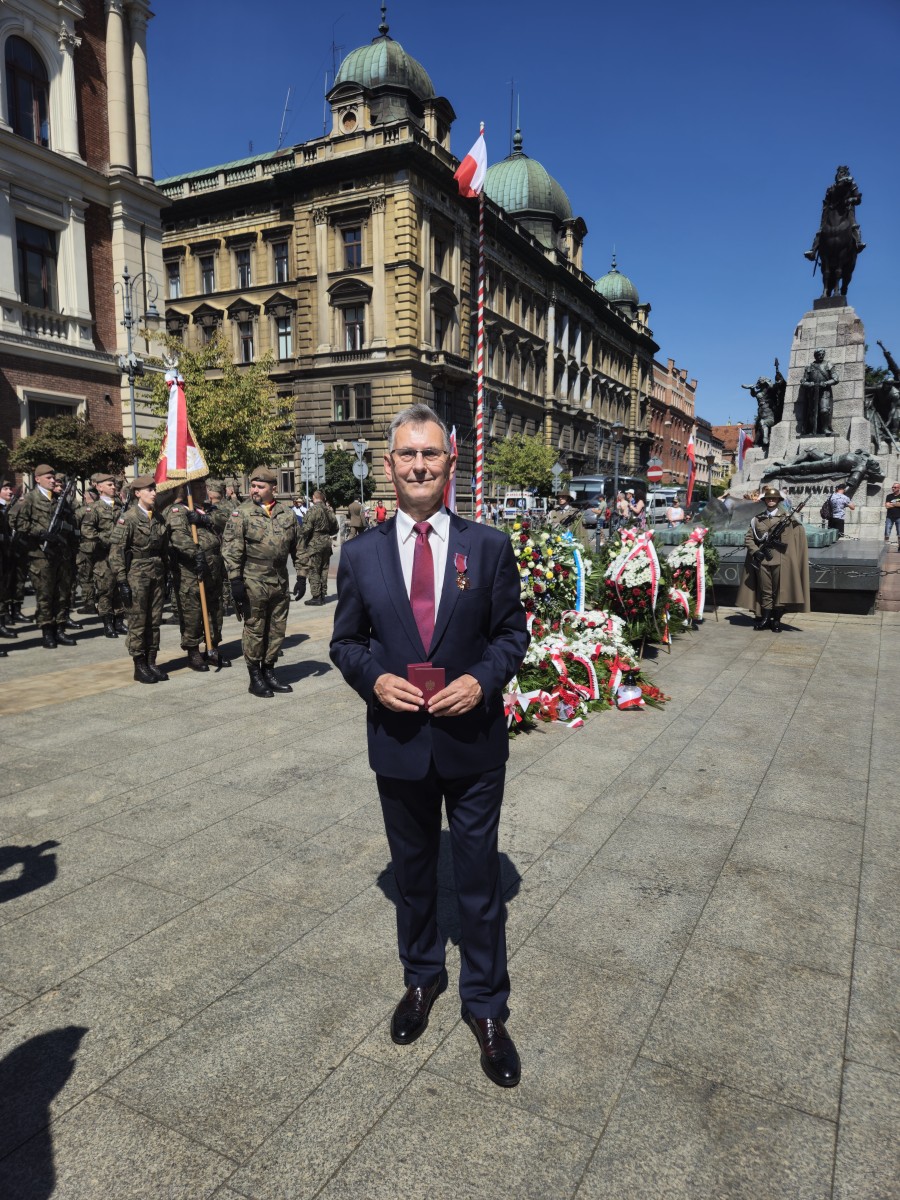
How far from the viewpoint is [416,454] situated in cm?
260

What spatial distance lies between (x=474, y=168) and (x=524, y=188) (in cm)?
5914

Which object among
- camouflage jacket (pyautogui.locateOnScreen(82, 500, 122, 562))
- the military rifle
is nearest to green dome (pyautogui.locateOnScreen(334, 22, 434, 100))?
camouflage jacket (pyautogui.locateOnScreen(82, 500, 122, 562))

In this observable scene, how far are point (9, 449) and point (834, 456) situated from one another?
22073 millimetres

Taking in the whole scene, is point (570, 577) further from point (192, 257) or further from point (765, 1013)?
point (192, 257)

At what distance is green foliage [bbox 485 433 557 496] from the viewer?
4762cm

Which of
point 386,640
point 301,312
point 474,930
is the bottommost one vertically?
point 474,930

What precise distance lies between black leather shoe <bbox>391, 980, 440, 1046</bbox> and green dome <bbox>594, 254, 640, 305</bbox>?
93.6 m

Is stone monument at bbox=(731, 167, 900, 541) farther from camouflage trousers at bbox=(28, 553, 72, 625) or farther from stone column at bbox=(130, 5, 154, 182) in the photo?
stone column at bbox=(130, 5, 154, 182)

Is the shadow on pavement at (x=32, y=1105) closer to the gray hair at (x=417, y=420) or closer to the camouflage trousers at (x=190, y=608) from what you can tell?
the gray hair at (x=417, y=420)

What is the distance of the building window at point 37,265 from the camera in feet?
73.4

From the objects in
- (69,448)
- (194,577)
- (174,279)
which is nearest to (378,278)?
(174,279)

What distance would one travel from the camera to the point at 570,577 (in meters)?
8.02

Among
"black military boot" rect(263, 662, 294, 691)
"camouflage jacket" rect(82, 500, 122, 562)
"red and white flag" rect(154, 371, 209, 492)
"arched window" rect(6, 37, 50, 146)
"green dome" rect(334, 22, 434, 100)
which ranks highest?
"green dome" rect(334, 22, 434, 100)

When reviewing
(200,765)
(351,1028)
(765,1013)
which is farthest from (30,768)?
(765,1013)
